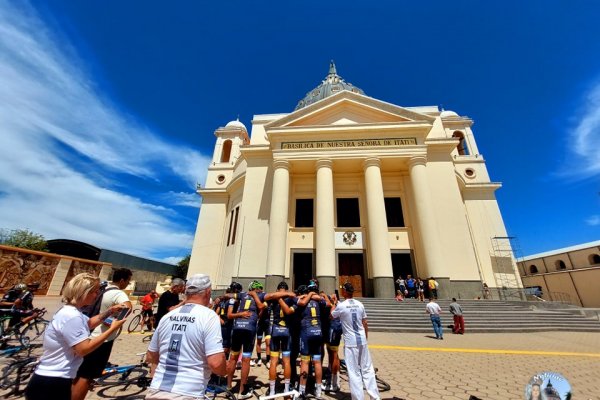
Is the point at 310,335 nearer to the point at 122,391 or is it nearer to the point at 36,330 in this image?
the point at 122,391

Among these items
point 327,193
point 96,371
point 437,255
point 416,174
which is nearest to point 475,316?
point 437,255

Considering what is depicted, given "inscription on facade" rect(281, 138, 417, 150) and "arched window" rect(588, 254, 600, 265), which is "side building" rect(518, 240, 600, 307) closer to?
"arched window" rect(588, 254, 600, 265)

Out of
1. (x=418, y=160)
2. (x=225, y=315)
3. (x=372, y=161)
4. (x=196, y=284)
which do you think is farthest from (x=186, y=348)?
(x=418, y=160)

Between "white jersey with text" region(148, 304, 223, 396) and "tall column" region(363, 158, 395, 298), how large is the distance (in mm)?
13858

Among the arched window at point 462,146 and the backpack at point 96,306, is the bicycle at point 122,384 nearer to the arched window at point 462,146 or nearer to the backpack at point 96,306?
the backpack at point 96,306

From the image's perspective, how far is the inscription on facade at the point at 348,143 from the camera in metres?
17.3

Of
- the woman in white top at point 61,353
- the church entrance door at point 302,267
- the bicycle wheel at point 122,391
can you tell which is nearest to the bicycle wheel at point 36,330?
the bicycle wheel at point 122,391

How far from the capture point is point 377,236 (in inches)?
594

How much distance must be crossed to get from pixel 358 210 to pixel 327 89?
18242 millimetres

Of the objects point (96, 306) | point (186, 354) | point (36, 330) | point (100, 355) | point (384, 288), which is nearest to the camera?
point (186, 354)

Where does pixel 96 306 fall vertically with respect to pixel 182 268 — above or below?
below

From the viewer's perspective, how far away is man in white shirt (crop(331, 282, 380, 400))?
362cm

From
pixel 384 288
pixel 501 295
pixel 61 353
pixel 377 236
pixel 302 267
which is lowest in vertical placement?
pixel 61 353

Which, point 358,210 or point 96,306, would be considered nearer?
point 96,306
